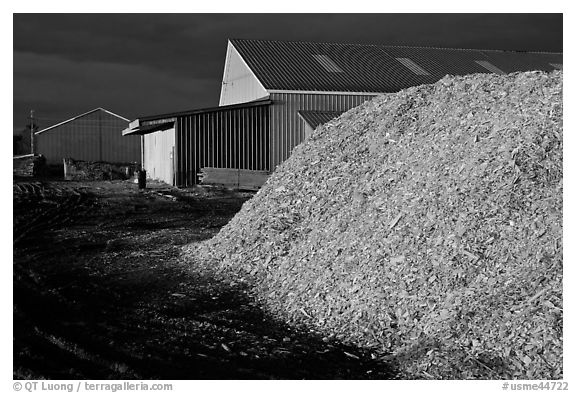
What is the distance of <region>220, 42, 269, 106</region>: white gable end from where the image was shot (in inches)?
1123

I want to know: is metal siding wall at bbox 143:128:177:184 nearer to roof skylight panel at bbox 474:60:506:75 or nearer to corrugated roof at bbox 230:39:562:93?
corrugated roof at bbox 230:39:562:93

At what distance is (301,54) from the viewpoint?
3042 centimetres

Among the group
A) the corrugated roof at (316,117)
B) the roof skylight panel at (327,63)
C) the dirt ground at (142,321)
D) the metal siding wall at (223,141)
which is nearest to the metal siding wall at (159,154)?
the metal siding wall at (223,141)

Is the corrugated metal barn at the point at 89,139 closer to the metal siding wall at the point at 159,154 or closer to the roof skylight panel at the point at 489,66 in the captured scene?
the metal siding wall at the point at 159,154

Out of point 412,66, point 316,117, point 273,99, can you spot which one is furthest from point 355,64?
point 273,99

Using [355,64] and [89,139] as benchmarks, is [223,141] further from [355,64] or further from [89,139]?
[89,139]

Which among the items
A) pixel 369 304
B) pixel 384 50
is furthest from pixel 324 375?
pixel 384 50

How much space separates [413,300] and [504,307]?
115 cm

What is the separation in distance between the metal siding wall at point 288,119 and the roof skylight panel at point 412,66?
5.39m

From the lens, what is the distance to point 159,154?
100 ft

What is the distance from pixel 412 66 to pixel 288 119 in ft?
26.4

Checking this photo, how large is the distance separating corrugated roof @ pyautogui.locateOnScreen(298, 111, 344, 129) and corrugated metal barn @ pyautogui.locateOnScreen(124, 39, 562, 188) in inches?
1.7

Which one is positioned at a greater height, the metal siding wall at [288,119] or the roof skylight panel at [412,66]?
the roof skylight panel at [412,66]

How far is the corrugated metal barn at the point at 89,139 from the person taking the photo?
142ft
